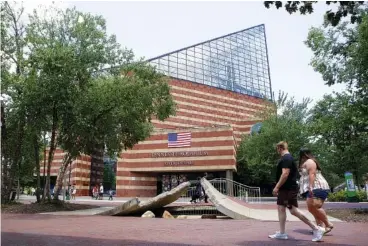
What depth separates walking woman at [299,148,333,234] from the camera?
724 cm

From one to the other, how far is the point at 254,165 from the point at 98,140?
3036cm

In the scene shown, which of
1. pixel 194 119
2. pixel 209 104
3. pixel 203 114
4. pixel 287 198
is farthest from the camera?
pixel 209 104

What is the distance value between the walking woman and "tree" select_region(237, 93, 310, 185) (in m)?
34.0

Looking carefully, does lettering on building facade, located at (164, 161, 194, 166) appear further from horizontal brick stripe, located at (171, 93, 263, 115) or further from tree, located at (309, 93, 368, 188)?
tree, located at (309, 93, 368, 188)

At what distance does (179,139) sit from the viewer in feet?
163

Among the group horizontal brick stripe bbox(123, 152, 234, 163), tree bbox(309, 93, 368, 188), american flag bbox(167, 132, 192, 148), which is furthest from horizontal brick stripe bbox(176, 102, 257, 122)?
tree bbox(309, 93, 368, 188)

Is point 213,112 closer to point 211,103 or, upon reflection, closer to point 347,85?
point 211,103

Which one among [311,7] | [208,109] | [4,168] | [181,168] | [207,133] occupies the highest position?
[208,109]

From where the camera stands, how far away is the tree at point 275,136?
4234cm

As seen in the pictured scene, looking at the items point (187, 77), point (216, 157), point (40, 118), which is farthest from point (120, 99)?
point (187, 77)

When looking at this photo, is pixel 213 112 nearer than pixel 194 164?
No

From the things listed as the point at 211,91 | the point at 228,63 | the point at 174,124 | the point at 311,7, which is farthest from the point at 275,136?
the point at 311,7

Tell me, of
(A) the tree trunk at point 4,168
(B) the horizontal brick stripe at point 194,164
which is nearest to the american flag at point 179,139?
(B) the horizontal brick stripe at point 194,164

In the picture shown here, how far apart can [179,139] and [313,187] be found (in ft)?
139
